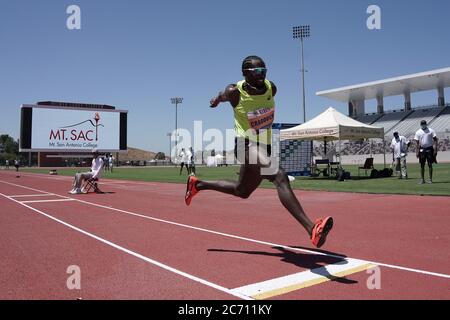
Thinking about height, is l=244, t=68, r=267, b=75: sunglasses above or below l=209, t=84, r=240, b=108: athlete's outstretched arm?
above

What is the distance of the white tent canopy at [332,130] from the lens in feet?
60.3

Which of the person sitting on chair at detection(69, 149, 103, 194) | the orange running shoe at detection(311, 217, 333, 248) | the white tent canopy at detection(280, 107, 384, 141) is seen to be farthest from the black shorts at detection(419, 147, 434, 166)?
the person sitting on chair at detection(69, 149, 103, 194)

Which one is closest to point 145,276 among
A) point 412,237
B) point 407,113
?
point 412,237


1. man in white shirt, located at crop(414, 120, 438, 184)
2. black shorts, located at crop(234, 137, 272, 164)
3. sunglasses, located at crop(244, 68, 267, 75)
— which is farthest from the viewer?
man in white shirt, located at crop(414, 120, 438, 184)

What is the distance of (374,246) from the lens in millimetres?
5121

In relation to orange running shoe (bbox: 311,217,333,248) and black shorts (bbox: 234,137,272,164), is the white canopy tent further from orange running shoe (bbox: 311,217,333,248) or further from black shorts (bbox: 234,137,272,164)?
orange running shoe (bbox: 311,217,333,248)

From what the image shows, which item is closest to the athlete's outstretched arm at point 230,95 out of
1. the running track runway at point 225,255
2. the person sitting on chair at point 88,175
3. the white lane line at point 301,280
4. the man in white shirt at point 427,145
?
the running track runway at point 225,255

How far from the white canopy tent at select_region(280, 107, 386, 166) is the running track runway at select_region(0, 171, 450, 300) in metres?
9.93

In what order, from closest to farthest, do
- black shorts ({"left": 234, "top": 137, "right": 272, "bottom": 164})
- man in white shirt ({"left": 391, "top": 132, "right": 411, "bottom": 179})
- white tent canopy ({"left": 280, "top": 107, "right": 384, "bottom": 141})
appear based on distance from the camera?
black shorts ({"left": 234, "top": 137, "right": 272, "bottom": 164})
man in white shirt ({"left": 391, "top": 132, "right": 411, "bottom": 179})
white tent canopy ({"left": 280, "top": 107, "right": 384, "bottom": 141})

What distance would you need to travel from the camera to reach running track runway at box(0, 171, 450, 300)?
346 centimetres

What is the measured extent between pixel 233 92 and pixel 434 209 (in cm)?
553

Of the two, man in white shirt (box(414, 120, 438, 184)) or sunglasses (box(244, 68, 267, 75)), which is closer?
sunglasses (box(244, 68, 267, 75))
